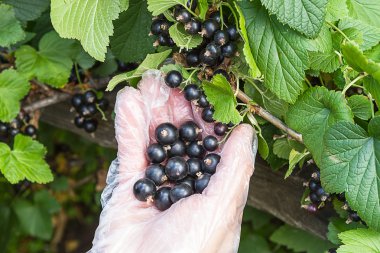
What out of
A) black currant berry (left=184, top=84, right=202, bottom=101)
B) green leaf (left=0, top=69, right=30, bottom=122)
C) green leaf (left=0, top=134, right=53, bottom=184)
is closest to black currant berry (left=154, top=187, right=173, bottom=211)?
black currant berry (left=184, top=84, right=202, bottom=101)

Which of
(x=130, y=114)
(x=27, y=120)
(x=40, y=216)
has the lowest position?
(x=40, y=216)

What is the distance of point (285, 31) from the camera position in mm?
1206

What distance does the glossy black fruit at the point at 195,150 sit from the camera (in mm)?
1281

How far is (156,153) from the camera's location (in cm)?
128

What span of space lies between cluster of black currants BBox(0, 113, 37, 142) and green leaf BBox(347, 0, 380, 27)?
1022mm

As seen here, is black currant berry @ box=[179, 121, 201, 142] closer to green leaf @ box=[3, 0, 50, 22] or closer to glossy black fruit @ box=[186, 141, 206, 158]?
glossy black fruit @ box=[186, 141, 206, 158]

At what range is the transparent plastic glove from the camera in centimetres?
123

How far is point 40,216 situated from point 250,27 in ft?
5.51

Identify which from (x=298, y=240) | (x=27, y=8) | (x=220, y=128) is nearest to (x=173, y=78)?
(x=220, y=128)

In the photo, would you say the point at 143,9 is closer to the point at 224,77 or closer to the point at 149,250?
the point at 224,77

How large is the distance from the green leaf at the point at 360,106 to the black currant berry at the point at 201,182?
1.19 feet

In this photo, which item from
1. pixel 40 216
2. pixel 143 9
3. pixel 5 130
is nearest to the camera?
pixel 143 9

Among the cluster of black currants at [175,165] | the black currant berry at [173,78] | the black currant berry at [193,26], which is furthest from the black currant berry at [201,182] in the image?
the black currant berry at [193,26]

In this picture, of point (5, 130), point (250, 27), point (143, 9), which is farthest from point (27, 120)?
point (250, 27)
